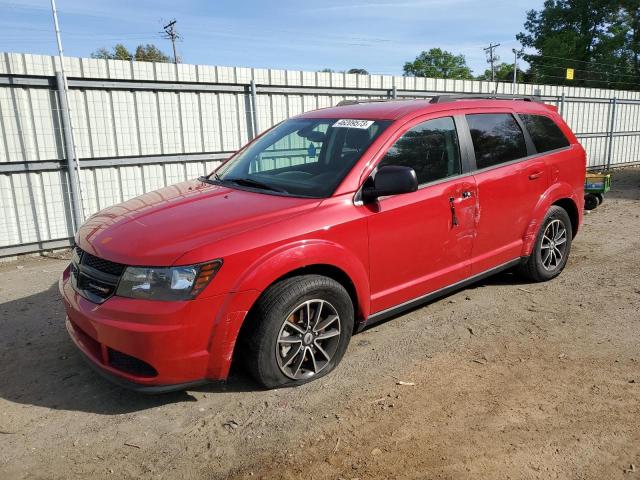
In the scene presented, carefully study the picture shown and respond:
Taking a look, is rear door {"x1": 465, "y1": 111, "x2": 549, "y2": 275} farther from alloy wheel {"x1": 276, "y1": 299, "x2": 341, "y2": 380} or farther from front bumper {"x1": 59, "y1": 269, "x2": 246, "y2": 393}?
front bumper {"x1": 59, "y1": 269, "x2": 246, "y2": 393}

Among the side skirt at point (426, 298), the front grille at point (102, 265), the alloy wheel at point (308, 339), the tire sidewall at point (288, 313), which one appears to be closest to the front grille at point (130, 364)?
the front grille at point (102, 265)

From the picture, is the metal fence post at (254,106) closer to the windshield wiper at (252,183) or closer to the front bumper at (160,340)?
the windshield wiper at (252,183)

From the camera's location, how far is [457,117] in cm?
423

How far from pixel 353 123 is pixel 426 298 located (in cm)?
153

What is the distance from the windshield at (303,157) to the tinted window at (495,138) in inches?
40.1

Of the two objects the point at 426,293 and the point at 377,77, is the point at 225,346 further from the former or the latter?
the point at 377,77

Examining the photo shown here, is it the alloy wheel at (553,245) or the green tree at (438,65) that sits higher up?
the green tree at (438,65)

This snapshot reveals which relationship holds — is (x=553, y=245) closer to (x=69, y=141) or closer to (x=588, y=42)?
(x=69, y=141)

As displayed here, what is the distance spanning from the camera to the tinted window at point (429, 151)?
3762 mm

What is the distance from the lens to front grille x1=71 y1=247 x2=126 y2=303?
2.96 meters

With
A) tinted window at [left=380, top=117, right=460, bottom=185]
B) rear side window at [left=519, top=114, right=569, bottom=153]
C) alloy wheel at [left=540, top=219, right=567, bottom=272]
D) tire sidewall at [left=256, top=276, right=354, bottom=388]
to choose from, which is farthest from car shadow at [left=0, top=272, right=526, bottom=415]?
rear side window at [left=519, top=114, right=569, bottom=153]

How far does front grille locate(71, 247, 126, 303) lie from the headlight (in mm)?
185

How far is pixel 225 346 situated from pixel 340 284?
2.96ft

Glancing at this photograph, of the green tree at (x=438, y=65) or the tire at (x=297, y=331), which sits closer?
the tire at (x=297, y=331)
